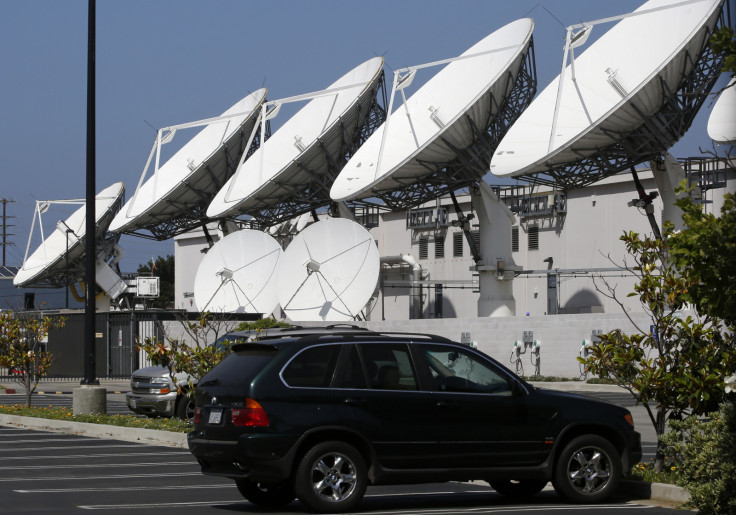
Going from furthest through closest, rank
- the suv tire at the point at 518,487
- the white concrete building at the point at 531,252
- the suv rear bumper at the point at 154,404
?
the white concrete building at the point at 531,252
the suv rear bumper at the point at 154,404
the suv tire at the point at 518,487

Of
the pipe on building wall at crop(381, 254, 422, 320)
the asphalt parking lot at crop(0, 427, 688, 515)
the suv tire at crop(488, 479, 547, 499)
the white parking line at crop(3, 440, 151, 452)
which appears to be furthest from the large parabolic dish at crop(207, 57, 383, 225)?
the suv tire at crop(488, 479, 547, 499)

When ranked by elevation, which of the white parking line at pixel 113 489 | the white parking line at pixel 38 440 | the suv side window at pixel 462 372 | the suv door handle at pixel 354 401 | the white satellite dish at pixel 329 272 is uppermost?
the white satellite dish at pixel 329 272

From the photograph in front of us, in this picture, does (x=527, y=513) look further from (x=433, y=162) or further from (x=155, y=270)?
(x=155, y=270)

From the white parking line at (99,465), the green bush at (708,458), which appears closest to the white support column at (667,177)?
the white parking line at (99,465)

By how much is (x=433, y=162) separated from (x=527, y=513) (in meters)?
36.0

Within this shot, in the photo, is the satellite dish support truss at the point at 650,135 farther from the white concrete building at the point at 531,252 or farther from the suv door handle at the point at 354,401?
the suv door handle at the point at 354,401

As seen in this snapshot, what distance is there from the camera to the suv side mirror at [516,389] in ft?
38.5

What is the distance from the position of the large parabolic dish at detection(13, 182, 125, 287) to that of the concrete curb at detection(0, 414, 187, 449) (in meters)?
47.3

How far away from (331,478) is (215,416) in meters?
1.33

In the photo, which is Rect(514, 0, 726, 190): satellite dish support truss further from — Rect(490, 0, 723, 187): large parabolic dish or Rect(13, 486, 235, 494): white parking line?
Rect(13, 486, 235, 494): white parking line

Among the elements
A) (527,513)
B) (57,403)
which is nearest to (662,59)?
(57,403)

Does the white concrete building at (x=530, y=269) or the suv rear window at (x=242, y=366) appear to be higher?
the white concrete building at (x=530, y=269)

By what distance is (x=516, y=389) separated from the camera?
38.6 feet

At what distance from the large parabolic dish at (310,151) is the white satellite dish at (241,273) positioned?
7.27ft
